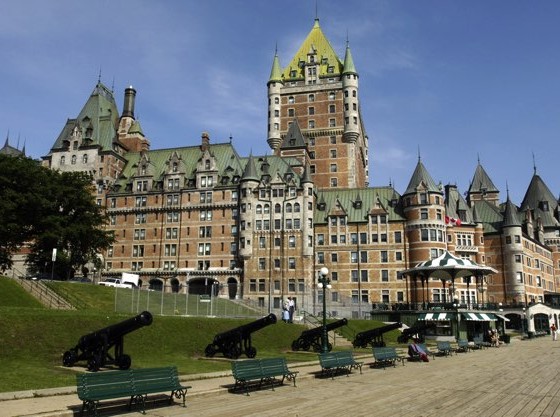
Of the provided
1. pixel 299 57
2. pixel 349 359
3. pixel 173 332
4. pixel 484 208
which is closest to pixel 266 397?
pixel 349 359

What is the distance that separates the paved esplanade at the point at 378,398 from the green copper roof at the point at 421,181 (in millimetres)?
55643

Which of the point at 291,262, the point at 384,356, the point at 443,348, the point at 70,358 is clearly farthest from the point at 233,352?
the point at 291,262

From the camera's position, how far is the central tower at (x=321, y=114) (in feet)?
A: 305

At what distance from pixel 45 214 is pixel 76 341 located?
4012 cm

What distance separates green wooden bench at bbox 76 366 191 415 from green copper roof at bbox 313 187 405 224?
66.4 metres

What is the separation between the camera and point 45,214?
60719 mm

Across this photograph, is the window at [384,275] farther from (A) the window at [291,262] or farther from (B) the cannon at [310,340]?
(B) the cannon at [310,340]

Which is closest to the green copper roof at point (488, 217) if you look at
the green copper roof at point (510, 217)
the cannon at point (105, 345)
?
the green copper roof at point (510, 217)

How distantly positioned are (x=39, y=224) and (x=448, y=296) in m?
56.9

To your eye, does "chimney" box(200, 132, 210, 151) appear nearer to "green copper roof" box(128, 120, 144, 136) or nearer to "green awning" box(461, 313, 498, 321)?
"green copper roof" box(128, 120, 144, 136)

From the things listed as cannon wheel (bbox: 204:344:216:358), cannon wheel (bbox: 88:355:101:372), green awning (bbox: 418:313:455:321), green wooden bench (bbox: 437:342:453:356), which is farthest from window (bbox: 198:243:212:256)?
cannon wheel (bbox: 88:355:101:372)

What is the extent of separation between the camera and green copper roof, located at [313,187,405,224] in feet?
262

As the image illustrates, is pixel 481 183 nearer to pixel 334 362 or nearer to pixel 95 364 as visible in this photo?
pixel 334 362

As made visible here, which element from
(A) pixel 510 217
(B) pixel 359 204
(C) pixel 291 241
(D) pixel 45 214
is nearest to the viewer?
(D) pixel 45 214
